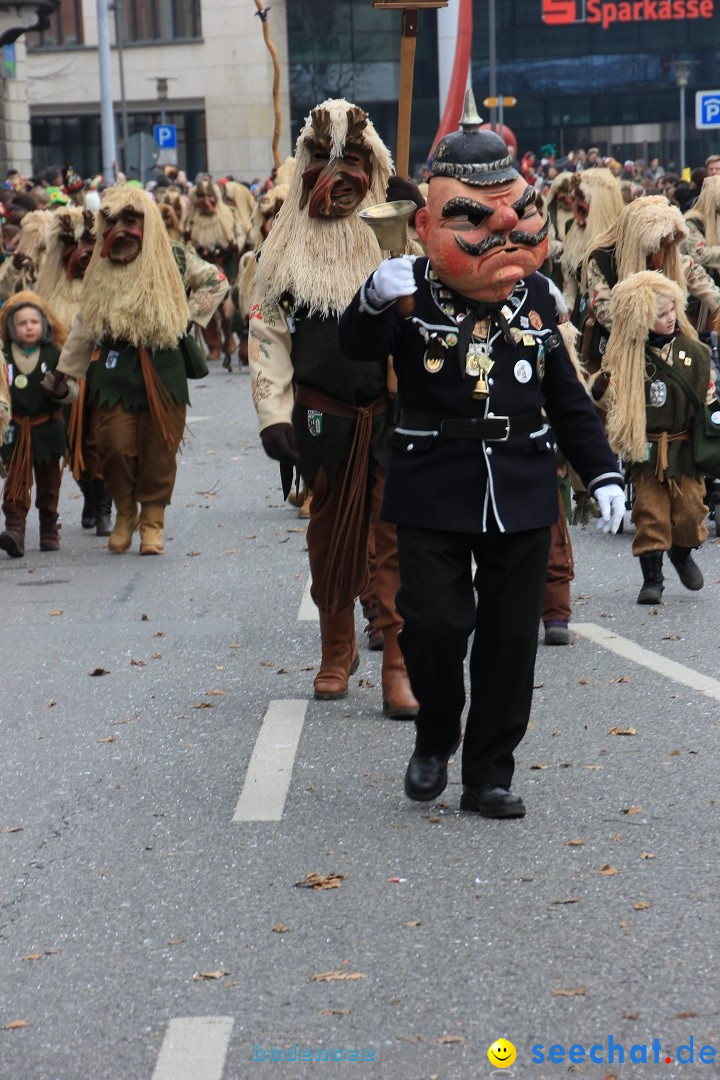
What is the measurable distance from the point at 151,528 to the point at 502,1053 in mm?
7373

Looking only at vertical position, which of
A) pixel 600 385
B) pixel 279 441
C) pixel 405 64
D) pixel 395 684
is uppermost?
pixel 405 64

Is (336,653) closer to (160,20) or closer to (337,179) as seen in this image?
(337,179)

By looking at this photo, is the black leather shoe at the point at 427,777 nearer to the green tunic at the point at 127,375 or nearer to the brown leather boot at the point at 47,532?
the green tunic at the point at 127,375

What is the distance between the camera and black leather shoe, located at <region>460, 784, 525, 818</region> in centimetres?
527

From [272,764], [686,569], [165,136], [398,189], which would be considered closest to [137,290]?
[686,569]

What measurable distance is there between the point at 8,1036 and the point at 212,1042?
44 centimetres

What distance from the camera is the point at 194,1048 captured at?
3.79 m

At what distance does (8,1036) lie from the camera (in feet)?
12.8

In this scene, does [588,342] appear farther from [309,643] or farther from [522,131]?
[522,131]

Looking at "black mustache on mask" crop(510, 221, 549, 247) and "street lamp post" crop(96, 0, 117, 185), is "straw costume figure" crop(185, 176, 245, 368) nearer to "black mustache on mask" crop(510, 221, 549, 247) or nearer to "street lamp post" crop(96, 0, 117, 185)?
"street lamp post" crop(96, 0, 117, 185)

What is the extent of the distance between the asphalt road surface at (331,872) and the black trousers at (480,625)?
0.82 feet

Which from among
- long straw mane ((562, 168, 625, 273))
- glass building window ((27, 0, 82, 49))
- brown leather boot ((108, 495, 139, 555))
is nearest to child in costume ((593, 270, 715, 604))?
brown leather boot ((108, 495, 139, 555))

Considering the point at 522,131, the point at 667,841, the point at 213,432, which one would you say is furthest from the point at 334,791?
the point at 522,131

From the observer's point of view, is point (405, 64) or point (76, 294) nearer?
point (405, 64)
